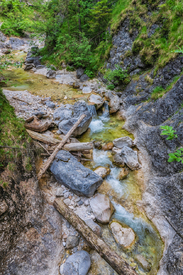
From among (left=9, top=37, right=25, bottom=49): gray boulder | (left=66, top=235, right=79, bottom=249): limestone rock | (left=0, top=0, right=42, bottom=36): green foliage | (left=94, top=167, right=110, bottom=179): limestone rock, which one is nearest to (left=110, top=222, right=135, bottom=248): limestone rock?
(left=66, top=235, right=79, bottom=249): limestone rock

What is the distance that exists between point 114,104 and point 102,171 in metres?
5.52

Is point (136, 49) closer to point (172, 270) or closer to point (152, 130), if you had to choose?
point (152, 130)

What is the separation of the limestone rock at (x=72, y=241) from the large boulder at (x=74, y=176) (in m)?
1.27

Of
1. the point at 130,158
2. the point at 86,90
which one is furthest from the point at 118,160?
the point at 86,90

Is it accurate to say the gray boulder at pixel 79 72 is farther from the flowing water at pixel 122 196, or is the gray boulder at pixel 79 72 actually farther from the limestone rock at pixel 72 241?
the limestone rock at pixel 72 241

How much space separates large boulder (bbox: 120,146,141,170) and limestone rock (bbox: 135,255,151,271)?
3029mm

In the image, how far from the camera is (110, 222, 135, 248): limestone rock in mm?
3885

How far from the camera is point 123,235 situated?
13.1ft

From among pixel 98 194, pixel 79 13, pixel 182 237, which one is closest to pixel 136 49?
pixel 79 13

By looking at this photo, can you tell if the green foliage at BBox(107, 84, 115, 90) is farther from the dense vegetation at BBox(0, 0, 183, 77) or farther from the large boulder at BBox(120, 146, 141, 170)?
the large boulder at BBox(120, 146, 141, 170)

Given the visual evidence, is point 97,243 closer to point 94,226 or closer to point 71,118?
point 94,226

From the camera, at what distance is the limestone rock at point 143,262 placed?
138 inches

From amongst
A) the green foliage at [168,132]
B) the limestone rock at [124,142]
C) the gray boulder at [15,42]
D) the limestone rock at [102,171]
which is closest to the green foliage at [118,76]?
the limestone rock at [124,142]

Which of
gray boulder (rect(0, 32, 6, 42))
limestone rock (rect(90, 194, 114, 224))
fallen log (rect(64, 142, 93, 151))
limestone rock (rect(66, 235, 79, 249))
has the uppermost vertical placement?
gray boulder (rect(0, 32, 6, 42))
